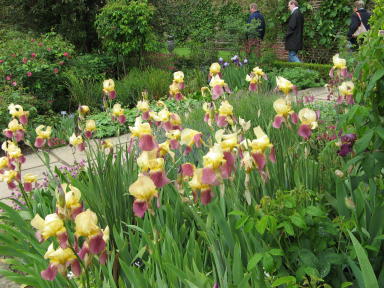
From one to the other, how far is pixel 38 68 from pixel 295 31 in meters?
5.44

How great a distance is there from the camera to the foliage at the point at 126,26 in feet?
28.3

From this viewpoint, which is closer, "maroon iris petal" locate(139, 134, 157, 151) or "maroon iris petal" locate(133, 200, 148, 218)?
"maroon iris petal" locate(133, 200, 148, 218)

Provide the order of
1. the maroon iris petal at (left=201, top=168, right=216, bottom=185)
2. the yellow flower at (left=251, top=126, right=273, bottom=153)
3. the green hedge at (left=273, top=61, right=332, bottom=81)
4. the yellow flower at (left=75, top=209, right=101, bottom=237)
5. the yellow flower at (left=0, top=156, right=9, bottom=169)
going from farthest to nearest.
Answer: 1. the green hedge at (left=273, top=61, right=332, bottom=81)
2. the yellow flower at (left=0, top=156, right=9, bottom=169)
3. the yellow flower at (left=251, top=126, right=273, bottom=153)
4. the maroon iris petal at (left=201, top=168, right=216, bottom=185)
5. the yellow flower at (left=75, top=209, right=101, bottom=237)

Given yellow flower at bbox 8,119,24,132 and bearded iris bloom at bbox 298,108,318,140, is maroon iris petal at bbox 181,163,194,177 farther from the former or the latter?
yellow flower at bbox 8,119,24,132

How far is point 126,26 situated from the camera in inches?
342

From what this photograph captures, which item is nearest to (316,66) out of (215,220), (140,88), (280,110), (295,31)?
(295,31)

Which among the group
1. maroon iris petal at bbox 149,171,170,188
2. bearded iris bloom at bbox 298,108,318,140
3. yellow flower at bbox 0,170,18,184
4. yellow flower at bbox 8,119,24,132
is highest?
bearded iris bloom at bbox 298,108,318,140

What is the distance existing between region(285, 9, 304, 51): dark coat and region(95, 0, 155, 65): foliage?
3011 mm

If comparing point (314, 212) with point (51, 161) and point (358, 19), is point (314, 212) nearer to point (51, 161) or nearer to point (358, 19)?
point (51, 161)

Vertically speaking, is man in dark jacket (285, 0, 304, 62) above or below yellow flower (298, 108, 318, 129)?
below

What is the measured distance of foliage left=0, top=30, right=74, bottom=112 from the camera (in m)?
6.97

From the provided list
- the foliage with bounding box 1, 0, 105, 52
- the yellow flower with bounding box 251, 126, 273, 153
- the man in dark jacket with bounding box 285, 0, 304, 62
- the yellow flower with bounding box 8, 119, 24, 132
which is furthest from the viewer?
the foliage with bounding box 1, 0, 105, 52

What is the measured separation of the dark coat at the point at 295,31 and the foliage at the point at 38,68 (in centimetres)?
472

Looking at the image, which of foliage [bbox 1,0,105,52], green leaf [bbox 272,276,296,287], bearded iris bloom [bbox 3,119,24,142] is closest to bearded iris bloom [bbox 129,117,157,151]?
green leaf [bbox 272,276,296,287]
